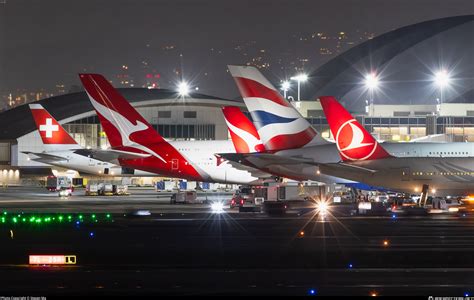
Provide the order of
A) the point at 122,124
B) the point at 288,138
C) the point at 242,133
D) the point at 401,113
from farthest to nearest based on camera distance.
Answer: the point at 401,113 < the point at 242,133 < the point at 122,124 < the point at 288,138

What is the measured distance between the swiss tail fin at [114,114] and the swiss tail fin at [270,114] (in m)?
15.7

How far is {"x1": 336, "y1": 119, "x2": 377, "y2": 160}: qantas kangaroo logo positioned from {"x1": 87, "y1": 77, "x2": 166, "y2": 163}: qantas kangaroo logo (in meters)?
20.0

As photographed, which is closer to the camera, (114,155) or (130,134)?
(114,155)

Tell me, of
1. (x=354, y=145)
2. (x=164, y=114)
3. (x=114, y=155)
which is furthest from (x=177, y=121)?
(x=354, y=145)

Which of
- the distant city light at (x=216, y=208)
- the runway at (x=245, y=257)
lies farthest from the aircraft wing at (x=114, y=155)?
the runway at (x=245, y=257)

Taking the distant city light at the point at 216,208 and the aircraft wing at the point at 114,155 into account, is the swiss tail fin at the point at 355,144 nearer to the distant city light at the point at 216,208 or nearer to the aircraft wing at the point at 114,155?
the distant city light at the point at 216,208

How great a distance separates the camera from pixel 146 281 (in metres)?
30.3

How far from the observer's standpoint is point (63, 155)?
110 m

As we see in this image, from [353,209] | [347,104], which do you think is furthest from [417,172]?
[347,104]

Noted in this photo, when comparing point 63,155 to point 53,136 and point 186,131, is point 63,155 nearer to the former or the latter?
point 53,136

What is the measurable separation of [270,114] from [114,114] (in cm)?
1801

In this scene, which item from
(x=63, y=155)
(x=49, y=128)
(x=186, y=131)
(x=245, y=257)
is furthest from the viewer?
(x=186, y=131)

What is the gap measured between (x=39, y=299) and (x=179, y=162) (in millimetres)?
63196

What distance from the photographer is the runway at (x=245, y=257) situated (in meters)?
29.1
